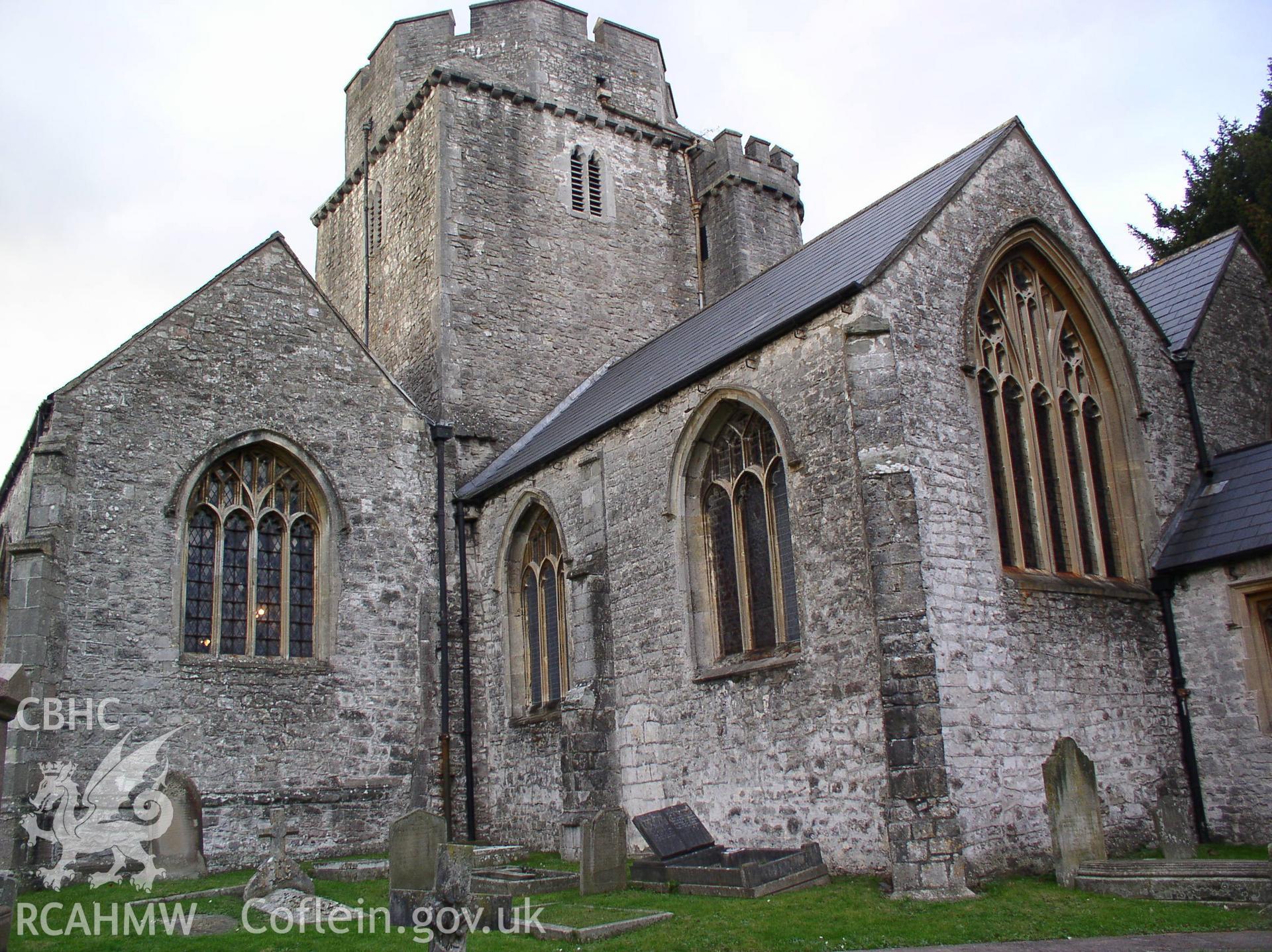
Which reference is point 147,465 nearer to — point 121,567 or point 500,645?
point 121,567

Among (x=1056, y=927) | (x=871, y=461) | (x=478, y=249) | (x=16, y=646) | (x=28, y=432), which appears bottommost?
(x=1056, y=927)

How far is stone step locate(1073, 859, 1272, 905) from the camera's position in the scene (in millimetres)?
8789

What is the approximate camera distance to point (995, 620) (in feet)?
38.2

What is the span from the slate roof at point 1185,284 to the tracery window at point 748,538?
20.8 ft

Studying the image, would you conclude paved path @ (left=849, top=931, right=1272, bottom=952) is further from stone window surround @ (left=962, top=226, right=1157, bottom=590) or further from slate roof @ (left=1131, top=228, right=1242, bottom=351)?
slate roof @ (left=1131, top=228, right=1242, bottom=351)

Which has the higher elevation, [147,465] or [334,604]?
[147,465]

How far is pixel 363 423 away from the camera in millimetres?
17438

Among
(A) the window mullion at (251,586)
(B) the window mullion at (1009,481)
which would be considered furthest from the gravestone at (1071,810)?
(A) the window mullion at (251,586)

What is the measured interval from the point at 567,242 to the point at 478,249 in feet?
6.75

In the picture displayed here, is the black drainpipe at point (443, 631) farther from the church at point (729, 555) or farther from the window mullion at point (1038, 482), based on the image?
the window mullion at point (1038, 482)

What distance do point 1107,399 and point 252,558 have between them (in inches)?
473

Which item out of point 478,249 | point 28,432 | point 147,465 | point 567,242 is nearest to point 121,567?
point 147,465

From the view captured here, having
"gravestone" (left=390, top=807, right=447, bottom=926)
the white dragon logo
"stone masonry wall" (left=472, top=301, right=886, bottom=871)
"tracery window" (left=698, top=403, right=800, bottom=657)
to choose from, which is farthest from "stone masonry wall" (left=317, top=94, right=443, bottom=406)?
"gravestone" (left=390, top=807, right=447, bottom=926)

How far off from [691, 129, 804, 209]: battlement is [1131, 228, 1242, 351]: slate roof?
8.53 metres
